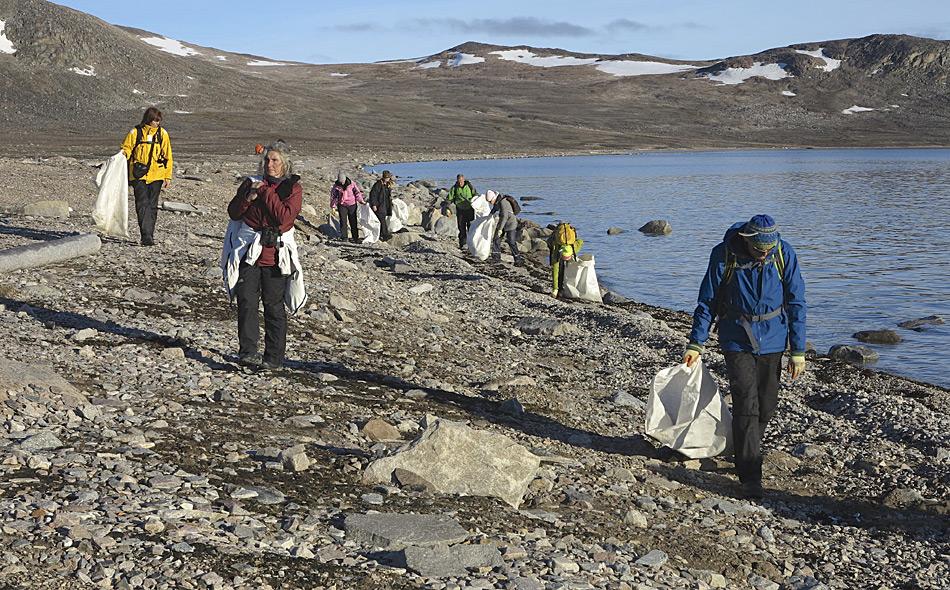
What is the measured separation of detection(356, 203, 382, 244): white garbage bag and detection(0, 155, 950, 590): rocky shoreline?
862 centimetres

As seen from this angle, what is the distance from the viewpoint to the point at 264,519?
5.14m

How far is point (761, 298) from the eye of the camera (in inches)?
277

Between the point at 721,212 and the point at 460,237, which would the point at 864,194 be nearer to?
the point at 721,212

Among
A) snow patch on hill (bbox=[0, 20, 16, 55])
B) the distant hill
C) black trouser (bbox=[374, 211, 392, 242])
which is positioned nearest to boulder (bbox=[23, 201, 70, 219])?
black trouser (bbox=[374, 211, 392, 242])

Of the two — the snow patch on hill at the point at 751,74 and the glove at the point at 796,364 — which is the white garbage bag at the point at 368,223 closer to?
the glove at the point at 796,364

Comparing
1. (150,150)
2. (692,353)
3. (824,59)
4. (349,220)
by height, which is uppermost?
(824,59)

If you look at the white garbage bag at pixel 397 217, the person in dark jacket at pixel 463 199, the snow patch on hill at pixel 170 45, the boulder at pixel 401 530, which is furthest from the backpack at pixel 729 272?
the snow patch on hill at pixel 170 45

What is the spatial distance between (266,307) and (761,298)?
12.9ft

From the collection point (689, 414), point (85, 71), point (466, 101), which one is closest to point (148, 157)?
point (689, 414)

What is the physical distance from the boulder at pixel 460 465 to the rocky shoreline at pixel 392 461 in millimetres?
17

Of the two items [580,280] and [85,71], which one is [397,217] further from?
[85,71]

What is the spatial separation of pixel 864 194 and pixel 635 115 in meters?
103

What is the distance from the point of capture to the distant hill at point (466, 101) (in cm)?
8488

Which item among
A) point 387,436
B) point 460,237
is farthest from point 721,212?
point 387,436
